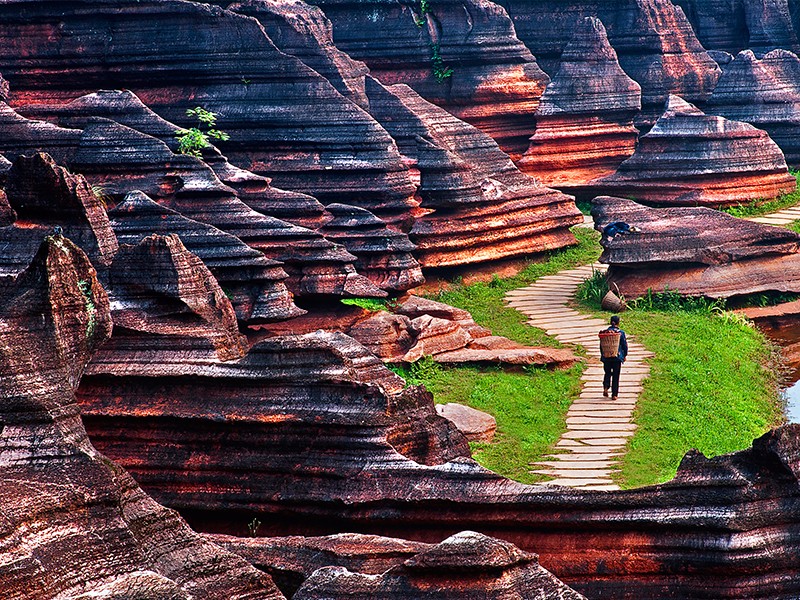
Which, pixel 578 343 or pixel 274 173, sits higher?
pixel 274 173

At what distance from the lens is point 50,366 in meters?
8.02

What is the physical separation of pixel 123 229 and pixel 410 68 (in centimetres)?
1409

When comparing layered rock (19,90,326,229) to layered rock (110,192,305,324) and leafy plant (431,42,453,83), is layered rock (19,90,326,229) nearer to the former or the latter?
layered rock (110,192,305,324)

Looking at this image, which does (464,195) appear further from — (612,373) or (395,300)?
(612,373)

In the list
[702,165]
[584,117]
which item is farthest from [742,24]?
[702,165]

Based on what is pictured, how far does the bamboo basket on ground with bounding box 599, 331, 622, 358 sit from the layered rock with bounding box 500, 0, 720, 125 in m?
16.4

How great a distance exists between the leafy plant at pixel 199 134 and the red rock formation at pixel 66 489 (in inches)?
443

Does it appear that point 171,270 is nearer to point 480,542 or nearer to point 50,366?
point 50,366

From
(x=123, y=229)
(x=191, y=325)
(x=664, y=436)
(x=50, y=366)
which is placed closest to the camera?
(x=50, y=366)

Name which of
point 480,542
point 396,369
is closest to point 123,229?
point 396,369

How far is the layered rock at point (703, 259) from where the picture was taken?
22.2 m

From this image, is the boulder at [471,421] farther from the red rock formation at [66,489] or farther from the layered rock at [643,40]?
the layered rock at [643,40]

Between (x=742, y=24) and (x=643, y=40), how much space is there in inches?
167

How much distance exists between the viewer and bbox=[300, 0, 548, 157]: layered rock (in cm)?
2900
